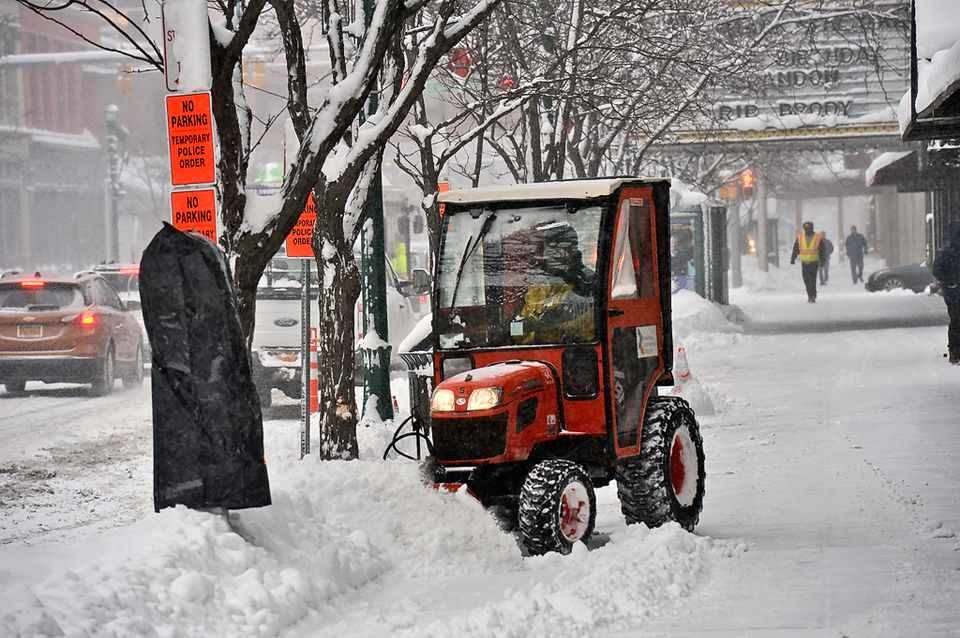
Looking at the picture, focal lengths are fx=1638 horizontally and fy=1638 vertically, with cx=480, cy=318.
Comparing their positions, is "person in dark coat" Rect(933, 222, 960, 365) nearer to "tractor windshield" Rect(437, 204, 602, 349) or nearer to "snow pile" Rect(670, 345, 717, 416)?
"snow pile" Rect(670, 345, 717, 416)

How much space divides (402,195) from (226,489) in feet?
126

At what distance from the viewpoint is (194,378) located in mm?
8266

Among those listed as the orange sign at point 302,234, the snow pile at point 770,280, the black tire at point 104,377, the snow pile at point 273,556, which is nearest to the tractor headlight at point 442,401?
the snow pile at point 273,556

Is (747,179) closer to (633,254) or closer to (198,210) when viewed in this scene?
(633,254)

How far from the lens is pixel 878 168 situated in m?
35.3

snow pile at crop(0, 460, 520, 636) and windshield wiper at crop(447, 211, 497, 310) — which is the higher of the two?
windshield wiper at crop(447, 211, 497, 310)

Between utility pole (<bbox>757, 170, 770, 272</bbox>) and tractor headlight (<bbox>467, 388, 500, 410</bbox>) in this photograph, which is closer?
tractor headlight (<bbox>467, 388, 500, 410</bbox>)

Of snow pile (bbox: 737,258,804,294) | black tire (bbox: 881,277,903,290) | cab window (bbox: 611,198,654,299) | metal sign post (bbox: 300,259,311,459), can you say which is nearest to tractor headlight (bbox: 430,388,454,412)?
cab window (bbox: 611,198,654,299)

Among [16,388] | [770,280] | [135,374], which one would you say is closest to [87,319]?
[16,388]

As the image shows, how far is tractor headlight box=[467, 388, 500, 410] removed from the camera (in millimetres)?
9445

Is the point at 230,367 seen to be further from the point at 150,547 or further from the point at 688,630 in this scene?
the point at 688,630

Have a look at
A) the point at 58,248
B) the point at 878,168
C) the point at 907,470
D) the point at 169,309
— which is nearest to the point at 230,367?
the point at 169,309

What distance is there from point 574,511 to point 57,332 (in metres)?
13.8

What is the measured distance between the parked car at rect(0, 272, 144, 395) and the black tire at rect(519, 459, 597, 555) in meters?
13.6
